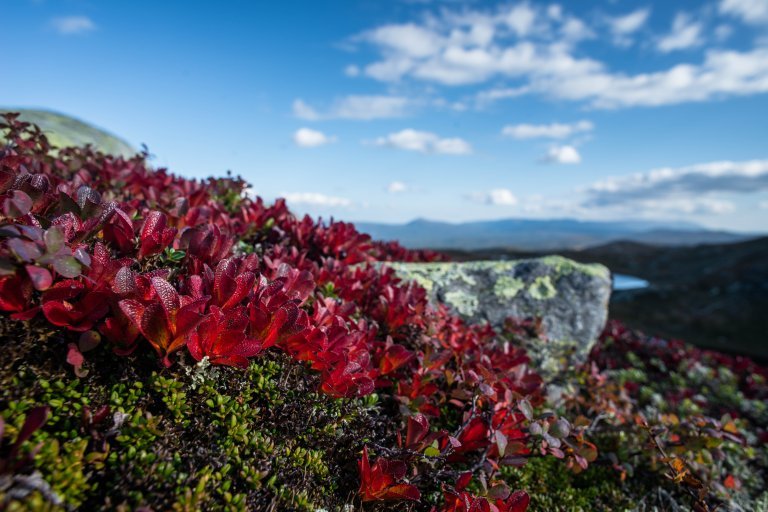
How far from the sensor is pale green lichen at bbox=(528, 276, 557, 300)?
202 inches

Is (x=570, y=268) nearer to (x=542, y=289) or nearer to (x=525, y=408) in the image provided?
(x=542, y=289)

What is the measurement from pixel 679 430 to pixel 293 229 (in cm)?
422

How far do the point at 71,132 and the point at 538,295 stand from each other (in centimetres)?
1042

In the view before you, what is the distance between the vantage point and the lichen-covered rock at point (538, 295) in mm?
4656

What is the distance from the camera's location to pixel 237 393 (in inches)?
77.1

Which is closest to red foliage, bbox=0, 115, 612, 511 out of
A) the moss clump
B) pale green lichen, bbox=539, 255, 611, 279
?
the moss clump

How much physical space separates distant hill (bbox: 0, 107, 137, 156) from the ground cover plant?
5994 mm

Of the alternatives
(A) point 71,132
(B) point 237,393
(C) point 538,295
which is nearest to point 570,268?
(C) point 538,295

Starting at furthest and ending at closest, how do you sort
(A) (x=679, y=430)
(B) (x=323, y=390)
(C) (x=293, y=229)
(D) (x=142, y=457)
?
(C) (x=293, y=229)
(A) (x=679, y=430)
(B) (x=323, y=390)
(D) (x=142, y=457)

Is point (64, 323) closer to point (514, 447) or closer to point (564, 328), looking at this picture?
point (514, 447)

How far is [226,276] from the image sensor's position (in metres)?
2.04

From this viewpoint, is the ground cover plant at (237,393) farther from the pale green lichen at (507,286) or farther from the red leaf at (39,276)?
the pale green lichen at (507,286)

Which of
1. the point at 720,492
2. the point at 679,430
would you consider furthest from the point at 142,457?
the point at 679,430

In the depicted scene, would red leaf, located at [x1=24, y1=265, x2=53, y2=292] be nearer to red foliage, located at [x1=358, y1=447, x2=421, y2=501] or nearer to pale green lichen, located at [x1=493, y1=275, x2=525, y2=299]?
red foliage, located at [x1=358, y1=447, x2=421, y2=501]
